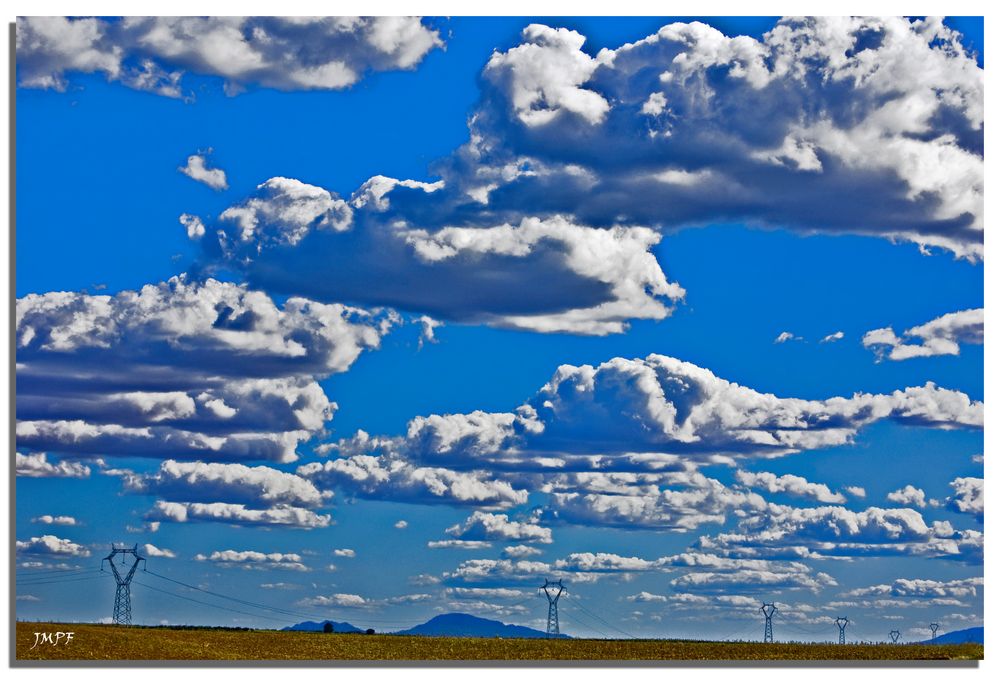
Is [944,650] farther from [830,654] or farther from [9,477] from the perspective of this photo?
[9,477]

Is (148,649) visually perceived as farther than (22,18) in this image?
Yes

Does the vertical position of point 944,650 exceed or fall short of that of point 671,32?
it falls short

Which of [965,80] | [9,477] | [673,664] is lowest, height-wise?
[673,664]

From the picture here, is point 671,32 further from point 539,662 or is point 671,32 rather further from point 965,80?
point 539,662

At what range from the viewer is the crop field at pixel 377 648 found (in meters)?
113

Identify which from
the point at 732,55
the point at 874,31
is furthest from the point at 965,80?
the point at 732,55

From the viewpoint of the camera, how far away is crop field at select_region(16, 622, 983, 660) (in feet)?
371

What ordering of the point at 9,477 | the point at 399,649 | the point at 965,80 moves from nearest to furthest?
the point at 9,477
the point at 965,80
the point at 399,649

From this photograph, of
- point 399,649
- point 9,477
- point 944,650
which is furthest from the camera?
point 399,649

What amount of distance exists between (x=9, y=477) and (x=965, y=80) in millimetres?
78472

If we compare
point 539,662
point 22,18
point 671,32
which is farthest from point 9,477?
point 671,32

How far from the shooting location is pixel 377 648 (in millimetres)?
135000

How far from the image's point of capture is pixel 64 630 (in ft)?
391

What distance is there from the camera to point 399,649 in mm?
134500
